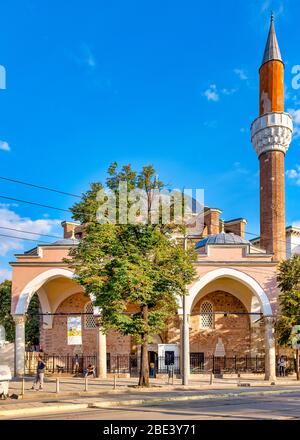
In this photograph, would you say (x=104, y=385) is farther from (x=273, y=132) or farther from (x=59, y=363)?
(x=273, y=132)

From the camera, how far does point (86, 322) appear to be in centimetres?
3262

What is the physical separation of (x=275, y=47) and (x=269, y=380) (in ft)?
79.2

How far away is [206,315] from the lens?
3247 cm

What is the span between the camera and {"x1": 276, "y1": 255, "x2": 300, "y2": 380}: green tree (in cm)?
2620

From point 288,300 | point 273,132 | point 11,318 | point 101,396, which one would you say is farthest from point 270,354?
point 11,318

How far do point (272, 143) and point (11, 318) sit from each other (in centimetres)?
2502

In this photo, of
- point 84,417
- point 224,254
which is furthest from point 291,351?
point 84,417

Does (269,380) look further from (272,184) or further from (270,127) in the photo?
(270,127)

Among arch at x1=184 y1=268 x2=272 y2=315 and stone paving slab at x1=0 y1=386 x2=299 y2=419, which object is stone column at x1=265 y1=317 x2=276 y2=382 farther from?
stone paving slab at x1=0 y1=386 x2=299 y2=419

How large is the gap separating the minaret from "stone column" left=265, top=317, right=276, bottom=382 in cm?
714

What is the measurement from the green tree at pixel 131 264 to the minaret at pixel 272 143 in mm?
14811

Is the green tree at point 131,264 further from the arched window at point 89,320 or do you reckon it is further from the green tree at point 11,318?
the green tree at point 11,318

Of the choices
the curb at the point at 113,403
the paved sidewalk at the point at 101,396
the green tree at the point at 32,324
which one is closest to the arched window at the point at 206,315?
the paved sidewalk at the point at 101,396

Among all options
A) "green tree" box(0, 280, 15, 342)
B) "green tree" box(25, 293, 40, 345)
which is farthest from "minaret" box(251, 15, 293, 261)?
"green tree" box(0, 280, 15, 342)
